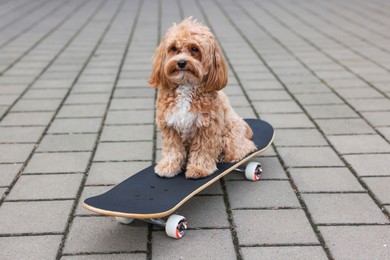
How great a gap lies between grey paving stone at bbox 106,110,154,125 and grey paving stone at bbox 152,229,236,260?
207cm

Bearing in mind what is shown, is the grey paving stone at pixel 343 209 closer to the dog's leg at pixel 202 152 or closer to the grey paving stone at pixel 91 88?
the dog's leg at pixel 202 152

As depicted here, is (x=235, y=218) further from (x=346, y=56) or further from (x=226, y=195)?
(x=346, y=56)

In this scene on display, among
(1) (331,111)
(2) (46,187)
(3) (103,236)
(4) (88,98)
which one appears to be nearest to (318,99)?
(1) (331,111)

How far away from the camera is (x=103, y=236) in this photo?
3027mm

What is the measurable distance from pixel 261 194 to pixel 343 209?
581mm

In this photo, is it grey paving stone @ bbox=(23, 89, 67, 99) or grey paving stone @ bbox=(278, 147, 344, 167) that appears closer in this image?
grey paving stone @ bbox=(278, 147, 344, 167)

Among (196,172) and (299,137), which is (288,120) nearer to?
(299,137)

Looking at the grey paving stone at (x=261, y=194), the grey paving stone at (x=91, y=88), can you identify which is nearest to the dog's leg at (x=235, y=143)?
the grey paving stone at (x=261, y=194)

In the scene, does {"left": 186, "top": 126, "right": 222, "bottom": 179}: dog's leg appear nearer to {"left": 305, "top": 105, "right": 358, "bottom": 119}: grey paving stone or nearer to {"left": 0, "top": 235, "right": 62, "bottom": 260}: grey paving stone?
Answer: {"left": 0, "top": 235, "right": 62, "bottom": 260}: grey paving stone

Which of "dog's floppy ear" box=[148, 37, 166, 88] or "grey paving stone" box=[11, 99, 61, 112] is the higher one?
"dog's floppy ear" box=[148, 37, 166, 88]

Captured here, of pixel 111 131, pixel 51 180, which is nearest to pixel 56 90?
pixel 111 131

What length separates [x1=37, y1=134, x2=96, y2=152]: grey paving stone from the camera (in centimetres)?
430

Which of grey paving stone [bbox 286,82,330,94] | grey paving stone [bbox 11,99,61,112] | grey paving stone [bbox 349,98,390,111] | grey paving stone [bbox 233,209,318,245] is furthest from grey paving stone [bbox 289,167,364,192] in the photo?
grey paving stone [bbox 11,99,61,112]

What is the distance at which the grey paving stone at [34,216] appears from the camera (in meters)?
3.10
